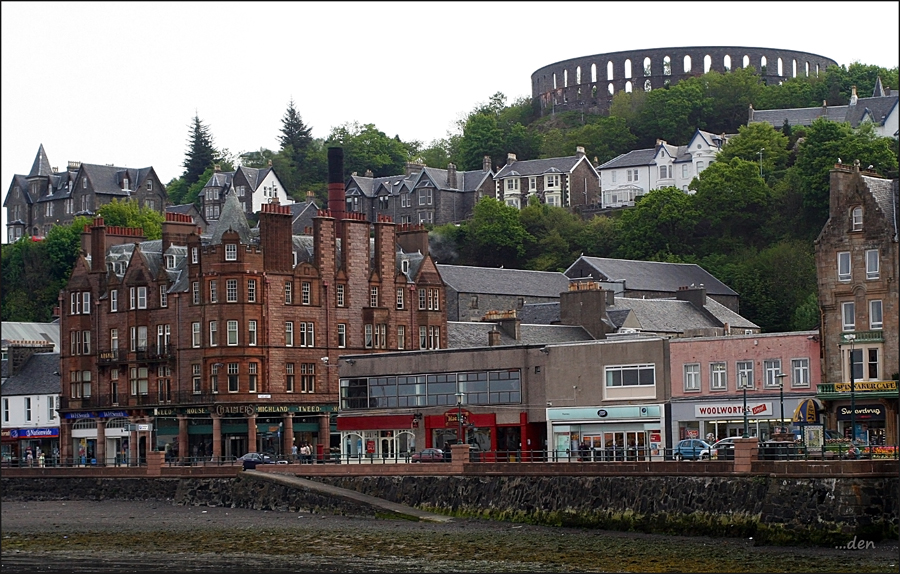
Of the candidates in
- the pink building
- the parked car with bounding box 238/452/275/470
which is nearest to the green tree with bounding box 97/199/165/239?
the parked car with bounding box 238/452/275/470

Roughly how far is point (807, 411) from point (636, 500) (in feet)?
50.6

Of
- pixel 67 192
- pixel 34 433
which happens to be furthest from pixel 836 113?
pixel 34 433

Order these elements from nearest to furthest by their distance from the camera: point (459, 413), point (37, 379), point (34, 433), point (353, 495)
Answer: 1. point (353, 495)
2. point (459, 413)
3. point (34, 433)
4. point (37, 379)

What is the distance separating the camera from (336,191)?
98000 millimetres

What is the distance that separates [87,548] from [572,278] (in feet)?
223

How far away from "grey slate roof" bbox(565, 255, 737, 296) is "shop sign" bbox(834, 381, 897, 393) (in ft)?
145

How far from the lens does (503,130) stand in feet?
639

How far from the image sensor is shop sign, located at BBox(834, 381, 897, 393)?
69500 millimetres

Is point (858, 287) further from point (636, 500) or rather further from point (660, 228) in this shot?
point (660, 228)

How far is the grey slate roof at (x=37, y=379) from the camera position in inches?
4033

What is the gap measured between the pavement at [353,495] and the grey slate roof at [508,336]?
76.6 ft

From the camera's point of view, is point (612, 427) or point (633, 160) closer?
point (612, 427)

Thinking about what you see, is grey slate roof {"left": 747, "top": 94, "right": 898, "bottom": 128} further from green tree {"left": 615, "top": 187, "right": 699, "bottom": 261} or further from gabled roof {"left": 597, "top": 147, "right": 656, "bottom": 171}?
green tree {"left": 615, "top": 187, "right": 699, "bottom": 261}

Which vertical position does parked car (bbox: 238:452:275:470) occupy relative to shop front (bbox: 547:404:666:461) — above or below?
below
